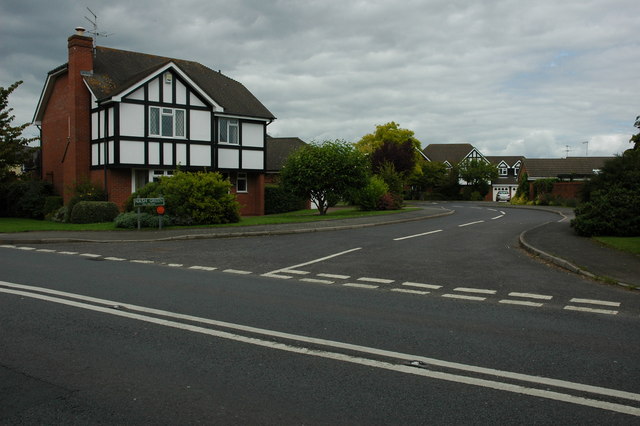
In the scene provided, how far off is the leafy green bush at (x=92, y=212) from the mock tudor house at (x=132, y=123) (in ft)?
9.18

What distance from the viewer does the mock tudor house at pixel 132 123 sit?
91.5ft

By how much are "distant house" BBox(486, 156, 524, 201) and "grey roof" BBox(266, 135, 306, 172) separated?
41.0 metres

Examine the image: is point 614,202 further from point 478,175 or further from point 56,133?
point 478,175

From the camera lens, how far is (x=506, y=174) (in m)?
92.8

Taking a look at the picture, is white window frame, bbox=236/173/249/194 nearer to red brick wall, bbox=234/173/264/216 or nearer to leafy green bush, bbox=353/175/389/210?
red brick wall, bbox=234/173/264/216

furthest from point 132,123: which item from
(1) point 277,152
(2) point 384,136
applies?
(2) point 384,136

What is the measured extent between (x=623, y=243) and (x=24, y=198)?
Answer: 30307 mm

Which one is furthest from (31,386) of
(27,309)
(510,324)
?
(510,324)

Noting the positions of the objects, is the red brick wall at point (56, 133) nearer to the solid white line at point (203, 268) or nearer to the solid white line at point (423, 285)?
the solid white line at point (203, 268)

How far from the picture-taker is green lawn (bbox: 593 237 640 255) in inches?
533

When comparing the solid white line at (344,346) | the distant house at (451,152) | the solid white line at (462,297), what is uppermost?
the distant house at (451,152)

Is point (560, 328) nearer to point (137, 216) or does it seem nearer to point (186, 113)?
point (137, 216)

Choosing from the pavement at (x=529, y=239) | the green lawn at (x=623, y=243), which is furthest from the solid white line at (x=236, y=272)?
the green lawn at (x=623, y=243)

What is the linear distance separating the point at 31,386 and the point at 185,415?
1.54m
